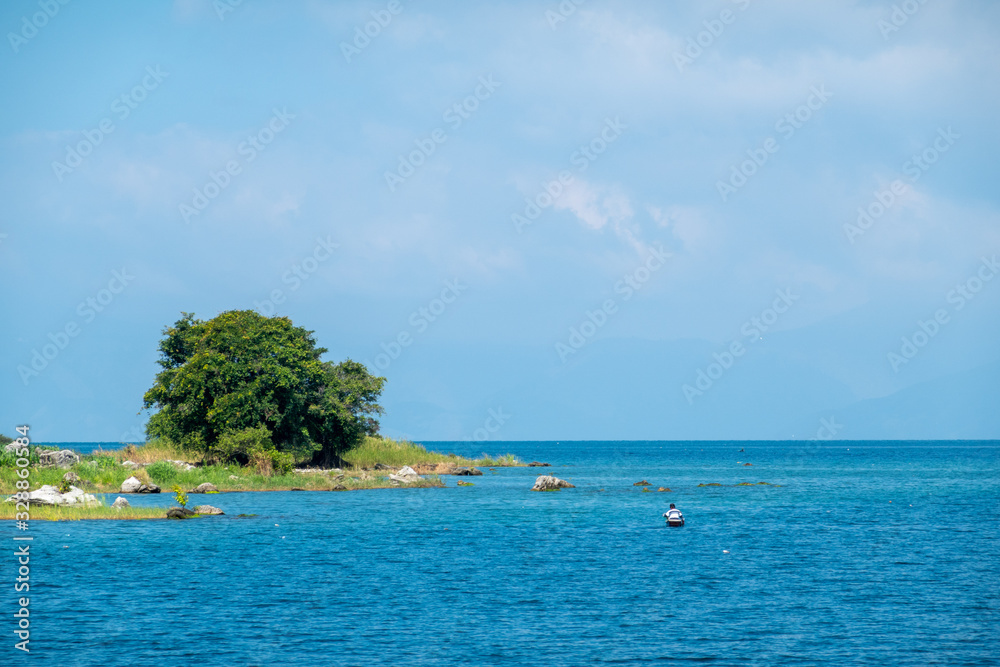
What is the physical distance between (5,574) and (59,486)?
94.5 feet

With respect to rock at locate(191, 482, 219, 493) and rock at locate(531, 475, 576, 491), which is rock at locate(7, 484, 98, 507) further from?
rock at locate(531, 475, 576, 491)

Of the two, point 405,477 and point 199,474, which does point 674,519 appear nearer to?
point 405,477

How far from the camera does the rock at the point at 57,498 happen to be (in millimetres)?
57750

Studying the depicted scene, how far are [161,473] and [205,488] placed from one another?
4.13 metres

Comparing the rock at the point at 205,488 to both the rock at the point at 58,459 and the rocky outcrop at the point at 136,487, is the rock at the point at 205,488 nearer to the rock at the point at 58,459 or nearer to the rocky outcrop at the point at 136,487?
the rocky outcrop at the point at 136,487

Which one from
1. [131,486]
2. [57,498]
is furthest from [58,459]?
[57,498]

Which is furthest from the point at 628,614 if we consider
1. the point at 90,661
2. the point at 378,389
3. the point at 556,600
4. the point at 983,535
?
the point at 378,389

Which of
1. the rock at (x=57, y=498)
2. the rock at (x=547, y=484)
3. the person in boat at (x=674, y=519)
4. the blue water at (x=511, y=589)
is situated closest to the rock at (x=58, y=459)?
the blue water at (x=511, y=589)

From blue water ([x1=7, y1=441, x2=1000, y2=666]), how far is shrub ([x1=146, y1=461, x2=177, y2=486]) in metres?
9.89

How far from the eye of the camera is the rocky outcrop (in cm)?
7288

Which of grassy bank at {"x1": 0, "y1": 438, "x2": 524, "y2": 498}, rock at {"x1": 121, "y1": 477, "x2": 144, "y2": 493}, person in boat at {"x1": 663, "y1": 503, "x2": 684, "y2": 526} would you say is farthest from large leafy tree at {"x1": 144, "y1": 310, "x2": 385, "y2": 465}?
person in boat at {"x1": 663, "y1": 503, "x2": 684, "y2": 526}

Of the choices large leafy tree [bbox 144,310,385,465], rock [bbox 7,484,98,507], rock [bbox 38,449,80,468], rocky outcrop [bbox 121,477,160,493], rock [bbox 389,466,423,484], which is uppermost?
large leafy tree [bbox 144,310,385,465]

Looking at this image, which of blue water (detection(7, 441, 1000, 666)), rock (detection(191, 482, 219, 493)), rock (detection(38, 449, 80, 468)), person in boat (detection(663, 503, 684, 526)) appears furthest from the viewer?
rock (detection(38, 449, 80, 468))

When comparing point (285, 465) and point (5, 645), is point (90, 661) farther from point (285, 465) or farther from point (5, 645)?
point (285, 465)
